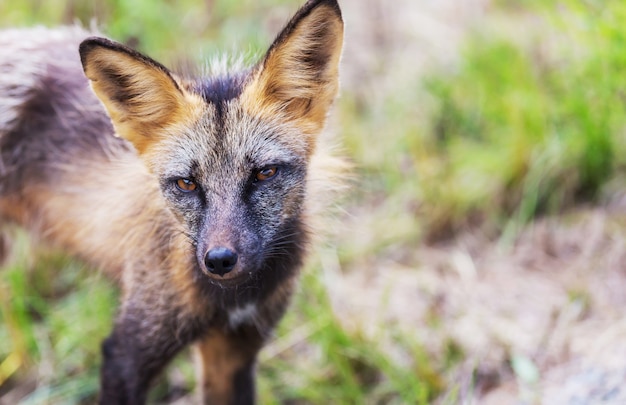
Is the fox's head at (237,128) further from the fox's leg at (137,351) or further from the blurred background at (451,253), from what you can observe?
the blurred background at (451,253)

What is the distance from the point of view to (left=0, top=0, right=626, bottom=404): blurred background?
4465mm

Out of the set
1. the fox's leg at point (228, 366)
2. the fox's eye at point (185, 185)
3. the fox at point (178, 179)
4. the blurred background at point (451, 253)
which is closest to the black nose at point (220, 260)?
the fox at point (178, 179)

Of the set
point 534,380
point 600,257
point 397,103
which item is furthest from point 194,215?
point 397,103

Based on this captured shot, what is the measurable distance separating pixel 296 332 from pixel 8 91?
7.85 ft

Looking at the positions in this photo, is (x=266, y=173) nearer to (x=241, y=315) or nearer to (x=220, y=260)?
(x=220, y=260)

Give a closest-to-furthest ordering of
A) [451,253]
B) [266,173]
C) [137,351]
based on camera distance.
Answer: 1. [266,173]
2. [137,351]
3. [451,253]

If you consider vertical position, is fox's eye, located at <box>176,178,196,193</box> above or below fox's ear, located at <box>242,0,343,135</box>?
below

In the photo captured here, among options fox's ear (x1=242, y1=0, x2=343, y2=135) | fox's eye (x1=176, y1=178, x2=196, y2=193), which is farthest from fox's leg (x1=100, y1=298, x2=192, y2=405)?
fox's ear (x1=242, y1=0, x2=343, y2=135)

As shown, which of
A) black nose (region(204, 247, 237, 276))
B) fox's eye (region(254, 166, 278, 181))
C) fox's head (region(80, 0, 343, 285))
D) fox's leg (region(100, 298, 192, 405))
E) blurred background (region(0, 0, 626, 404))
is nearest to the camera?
black nose (region(204, 247, 237, 276))

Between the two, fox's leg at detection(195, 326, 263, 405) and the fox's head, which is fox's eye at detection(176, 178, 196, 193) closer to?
the fox's head

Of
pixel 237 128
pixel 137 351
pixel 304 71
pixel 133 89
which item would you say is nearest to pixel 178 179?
pixel 237 128

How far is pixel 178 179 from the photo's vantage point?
337 centimetres

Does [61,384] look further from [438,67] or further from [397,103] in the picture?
[438,67]

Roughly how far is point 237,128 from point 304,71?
0.42m
